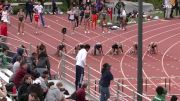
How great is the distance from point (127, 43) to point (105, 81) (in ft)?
64.0

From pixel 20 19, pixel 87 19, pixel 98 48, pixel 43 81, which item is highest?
pixel 20 19

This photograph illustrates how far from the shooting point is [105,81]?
57.2 feet

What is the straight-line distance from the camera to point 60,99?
15422mm

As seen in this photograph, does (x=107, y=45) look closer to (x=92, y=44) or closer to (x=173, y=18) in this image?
(x=92, y=44)

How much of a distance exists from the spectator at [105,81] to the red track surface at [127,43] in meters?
9.70

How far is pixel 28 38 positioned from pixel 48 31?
262cm

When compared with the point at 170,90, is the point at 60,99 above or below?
above

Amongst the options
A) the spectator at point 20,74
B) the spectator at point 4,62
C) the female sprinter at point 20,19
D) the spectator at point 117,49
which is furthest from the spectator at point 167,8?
the spectator at point 20,74

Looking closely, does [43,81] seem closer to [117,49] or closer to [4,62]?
[4,62]

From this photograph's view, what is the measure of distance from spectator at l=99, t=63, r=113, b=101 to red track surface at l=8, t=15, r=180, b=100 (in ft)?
31.8

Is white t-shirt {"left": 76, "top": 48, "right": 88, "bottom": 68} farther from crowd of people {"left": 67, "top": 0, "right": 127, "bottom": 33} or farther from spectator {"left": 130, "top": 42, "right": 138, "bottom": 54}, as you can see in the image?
crowd of people {"left": 67, "top": 0, "right": 127, "bottom": 33}

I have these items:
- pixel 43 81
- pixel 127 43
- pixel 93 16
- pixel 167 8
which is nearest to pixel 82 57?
pixel 43 81

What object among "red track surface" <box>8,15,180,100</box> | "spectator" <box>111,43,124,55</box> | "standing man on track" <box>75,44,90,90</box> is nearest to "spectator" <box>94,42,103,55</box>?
"red track surface" <box>8,15,180,100</box>

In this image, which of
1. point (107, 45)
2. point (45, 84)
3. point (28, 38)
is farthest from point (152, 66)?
point (45, 84)
